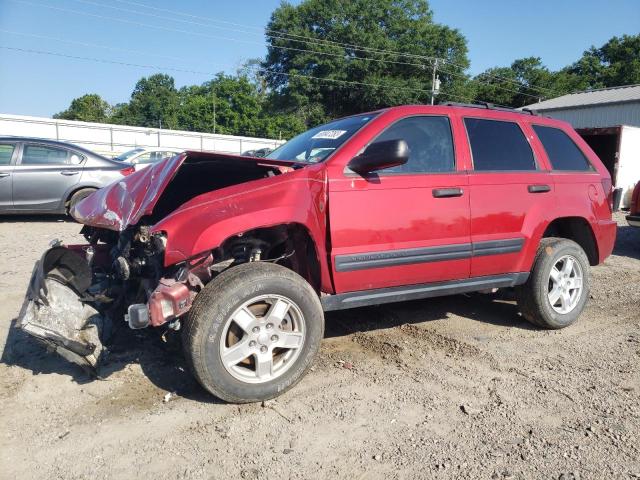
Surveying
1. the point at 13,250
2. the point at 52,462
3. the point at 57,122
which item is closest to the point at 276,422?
the point at 52,462

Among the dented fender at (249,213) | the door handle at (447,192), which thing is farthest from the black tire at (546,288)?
the dented fender at (249,213)

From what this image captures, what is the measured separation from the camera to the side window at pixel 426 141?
3.67 m

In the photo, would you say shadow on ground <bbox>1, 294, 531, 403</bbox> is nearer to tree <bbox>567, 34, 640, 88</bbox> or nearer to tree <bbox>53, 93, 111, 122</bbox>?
tree <bbox>567, 34, 640, 88</bbox>

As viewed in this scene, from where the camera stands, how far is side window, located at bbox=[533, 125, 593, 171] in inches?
177

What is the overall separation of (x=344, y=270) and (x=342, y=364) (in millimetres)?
775

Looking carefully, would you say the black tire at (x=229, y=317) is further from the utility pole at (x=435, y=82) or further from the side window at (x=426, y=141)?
the utility pole at (x=435, y=82)

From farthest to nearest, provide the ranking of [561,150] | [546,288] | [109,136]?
[109,136], [561,150], [546,288]

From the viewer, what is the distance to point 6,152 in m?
8.49

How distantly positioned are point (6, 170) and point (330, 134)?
23.0ft

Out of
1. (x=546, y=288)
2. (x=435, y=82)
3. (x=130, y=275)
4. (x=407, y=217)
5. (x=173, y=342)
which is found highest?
(x=435, y=82)

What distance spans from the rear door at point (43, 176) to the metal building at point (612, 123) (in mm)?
12790

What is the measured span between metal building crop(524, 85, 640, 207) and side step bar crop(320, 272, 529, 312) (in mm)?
11002

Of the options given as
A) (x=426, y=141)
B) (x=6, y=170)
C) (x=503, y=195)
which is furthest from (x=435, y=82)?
(x=426, y=141)

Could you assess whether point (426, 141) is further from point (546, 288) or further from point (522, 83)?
point (522, 83)
